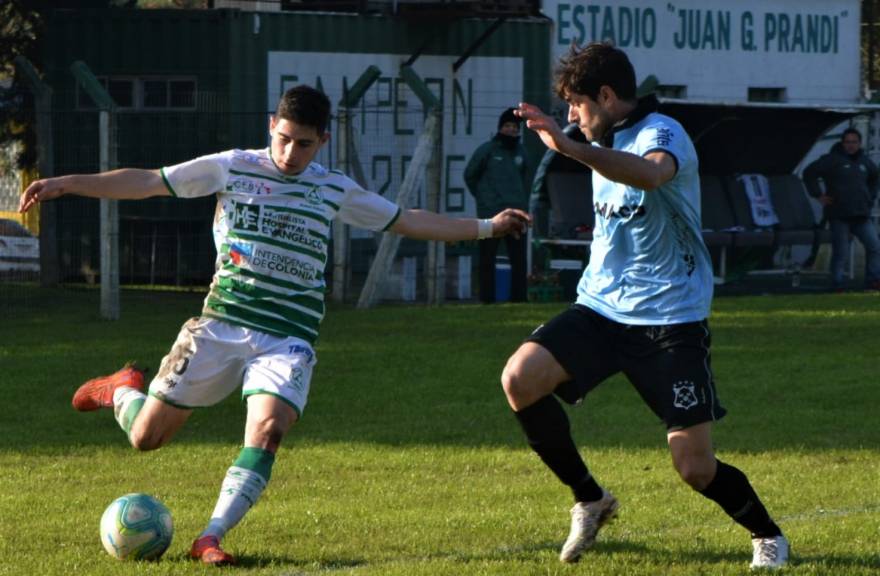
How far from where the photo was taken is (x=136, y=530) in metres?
7.31

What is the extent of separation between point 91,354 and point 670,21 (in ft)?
57.9

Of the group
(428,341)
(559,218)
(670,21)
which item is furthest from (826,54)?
(428,341)

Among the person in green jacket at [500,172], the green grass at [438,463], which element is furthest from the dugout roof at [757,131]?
the green grass at [438,463]

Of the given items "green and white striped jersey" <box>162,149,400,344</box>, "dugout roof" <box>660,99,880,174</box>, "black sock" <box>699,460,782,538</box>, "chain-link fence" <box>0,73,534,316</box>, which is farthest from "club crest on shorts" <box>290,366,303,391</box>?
Result: "dugout roof" <box>660,99,880,174</box>

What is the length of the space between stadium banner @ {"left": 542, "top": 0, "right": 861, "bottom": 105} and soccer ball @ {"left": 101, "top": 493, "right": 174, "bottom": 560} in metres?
21.6

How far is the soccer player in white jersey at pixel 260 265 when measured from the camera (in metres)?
7.43

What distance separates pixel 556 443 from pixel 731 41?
1008 inches

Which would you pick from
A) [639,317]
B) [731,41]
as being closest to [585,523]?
[639,317]

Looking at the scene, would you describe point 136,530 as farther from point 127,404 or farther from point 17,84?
point 17,84

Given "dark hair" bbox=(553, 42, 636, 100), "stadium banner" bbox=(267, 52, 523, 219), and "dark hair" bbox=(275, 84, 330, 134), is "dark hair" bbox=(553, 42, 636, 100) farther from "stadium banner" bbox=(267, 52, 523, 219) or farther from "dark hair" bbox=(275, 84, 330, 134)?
"stadium banner" bbox=(267, 52, 523, 219)

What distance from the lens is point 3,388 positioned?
1377 centimetres

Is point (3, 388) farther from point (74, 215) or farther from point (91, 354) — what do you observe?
point (74, 215)

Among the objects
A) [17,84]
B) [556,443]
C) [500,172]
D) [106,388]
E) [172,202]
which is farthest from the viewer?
[17,84]

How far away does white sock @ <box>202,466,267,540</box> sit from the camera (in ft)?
23.4
